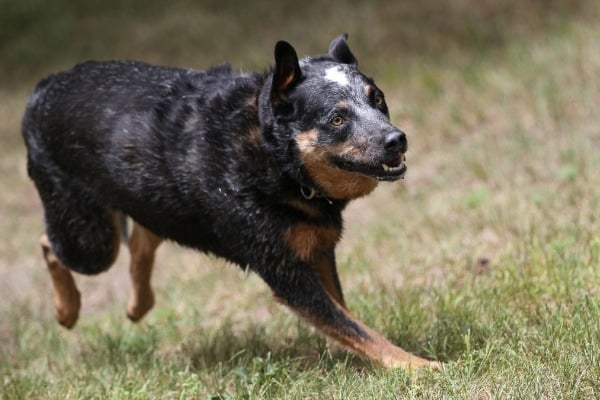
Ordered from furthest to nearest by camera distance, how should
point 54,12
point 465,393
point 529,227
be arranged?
point 54,12 → point 529,227 → point 465,393

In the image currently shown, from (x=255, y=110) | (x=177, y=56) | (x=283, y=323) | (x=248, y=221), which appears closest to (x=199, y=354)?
(x=283, y=323)

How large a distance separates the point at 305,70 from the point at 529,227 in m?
2.63

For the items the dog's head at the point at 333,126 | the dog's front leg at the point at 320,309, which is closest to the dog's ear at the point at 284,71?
the dog's head at the point at 333,126

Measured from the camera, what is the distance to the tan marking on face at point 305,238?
5.07m

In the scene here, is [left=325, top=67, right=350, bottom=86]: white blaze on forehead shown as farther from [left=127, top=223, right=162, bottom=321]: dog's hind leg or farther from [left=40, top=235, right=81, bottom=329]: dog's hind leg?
[left=40, top=235, right=81, bottom=329]: dog's hind leg

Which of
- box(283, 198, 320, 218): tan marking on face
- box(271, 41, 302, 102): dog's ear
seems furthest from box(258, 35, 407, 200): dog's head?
box(283, 198, 320, 218): tan marking on face

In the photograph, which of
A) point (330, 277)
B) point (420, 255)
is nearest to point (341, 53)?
point (330, 277)

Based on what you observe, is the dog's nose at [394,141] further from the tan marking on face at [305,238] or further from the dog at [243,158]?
the tan marking on face at [305,238]

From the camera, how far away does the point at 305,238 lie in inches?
201

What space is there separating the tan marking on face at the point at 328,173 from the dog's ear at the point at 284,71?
0.93 feet

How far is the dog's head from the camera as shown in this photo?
4734mm

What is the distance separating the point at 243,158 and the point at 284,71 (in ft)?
1.87

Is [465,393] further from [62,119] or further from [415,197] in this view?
[415,197]

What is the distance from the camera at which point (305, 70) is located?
16.9 feet
